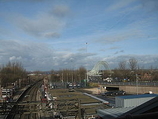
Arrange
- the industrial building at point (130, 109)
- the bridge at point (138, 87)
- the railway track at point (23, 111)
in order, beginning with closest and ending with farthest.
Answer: the industrial building at point (130, 109) → the railway track at point (23, 111) → the bridge at point (138, 87)

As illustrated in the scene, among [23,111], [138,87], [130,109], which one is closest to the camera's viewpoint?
[130,109]

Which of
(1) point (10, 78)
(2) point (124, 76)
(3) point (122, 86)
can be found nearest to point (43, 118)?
(3) point (122, 86)

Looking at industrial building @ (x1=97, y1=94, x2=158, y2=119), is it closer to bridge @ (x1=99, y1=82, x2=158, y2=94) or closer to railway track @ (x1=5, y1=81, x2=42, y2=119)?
railway track @ (x1=5, y1=81, x2=42, y2=119)

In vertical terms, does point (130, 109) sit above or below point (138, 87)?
above

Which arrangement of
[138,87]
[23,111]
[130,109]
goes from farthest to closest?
1. [138,87]
2. [23,111]
3. [130,109]

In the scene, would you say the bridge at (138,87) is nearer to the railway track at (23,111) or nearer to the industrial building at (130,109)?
the industrial building at (130,109)

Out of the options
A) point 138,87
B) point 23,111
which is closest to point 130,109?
point 23,111

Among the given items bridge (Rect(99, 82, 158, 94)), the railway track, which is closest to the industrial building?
the railway track

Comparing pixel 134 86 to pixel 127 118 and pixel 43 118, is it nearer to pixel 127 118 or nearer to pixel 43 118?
pixel 43 118

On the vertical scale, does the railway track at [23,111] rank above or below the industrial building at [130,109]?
below

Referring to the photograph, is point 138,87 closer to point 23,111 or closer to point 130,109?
point 23,111

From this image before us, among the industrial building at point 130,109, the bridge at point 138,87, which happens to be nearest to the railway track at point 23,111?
the industrial building at point 130,109

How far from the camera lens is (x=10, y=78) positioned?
65188mm

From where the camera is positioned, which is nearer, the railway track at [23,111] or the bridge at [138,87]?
the railway track at [23,111]
